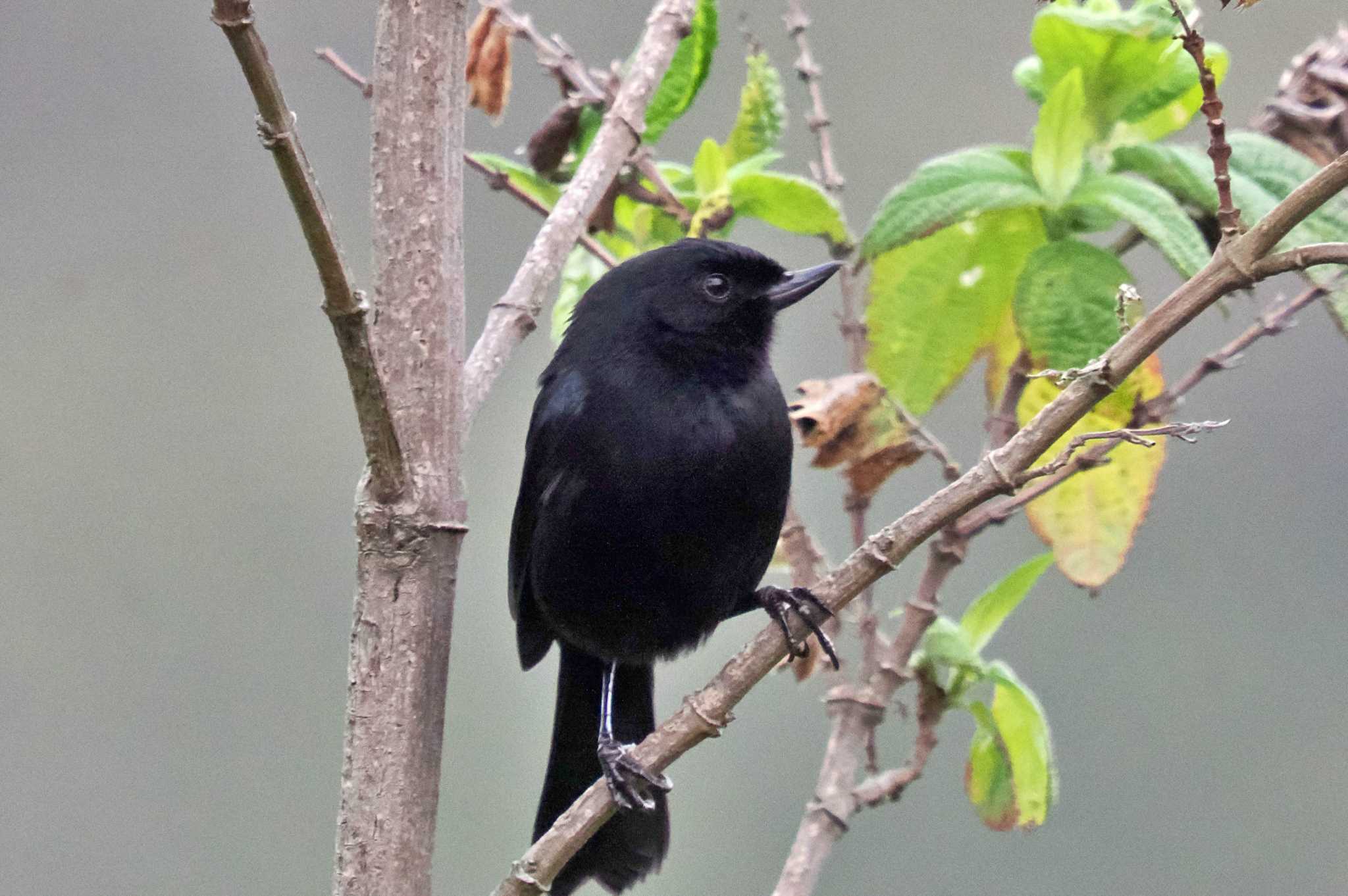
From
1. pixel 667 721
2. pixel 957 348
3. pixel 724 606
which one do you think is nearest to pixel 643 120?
pixel 957 348

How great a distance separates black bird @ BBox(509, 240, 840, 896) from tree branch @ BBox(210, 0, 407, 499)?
53 centimetres

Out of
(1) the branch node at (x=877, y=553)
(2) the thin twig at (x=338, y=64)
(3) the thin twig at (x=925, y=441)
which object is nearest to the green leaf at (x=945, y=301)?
(3) the thin twig at (x=925, y=441)

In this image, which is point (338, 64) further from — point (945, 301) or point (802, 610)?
point (802, 610)

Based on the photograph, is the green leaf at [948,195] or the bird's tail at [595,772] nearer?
the green leaf at [948,195]

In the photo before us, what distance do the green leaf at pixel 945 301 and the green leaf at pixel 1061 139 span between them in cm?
7

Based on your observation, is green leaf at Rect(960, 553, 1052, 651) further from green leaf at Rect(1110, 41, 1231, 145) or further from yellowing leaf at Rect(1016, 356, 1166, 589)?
green leaf at Rect(1110, 41, 1231, 145)

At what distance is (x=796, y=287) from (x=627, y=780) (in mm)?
837

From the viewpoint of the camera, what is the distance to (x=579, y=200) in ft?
7.13

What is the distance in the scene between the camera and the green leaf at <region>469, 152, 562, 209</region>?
243 centimetres

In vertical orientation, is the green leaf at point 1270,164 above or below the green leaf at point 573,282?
below

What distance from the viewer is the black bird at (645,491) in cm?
224

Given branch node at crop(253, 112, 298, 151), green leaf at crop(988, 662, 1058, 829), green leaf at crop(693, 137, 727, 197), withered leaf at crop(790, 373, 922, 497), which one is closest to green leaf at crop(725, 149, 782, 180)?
green leaf at crop(693, 137, 727, 197)

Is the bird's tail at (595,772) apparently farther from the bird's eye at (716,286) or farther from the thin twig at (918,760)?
the bird's eye at (716,286)

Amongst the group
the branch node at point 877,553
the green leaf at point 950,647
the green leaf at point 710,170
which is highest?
the green leaf at point 710,170
